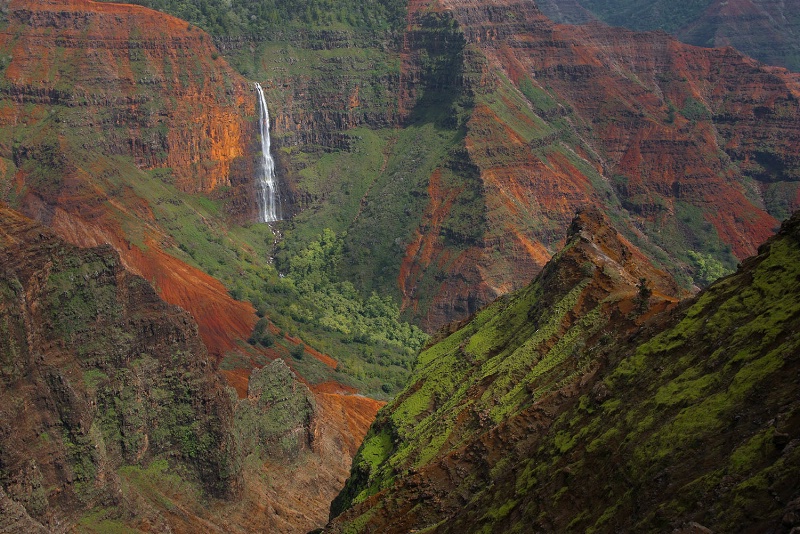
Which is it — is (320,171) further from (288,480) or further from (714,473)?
(714,473)

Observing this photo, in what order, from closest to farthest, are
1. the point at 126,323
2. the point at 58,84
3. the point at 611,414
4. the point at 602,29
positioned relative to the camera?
the point at 611,414 → the point at 126,323 → the point at 58,84 → the point at 602,29

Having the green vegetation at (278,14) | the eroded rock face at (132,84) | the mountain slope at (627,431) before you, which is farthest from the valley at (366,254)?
the green vegetation at (278,14)

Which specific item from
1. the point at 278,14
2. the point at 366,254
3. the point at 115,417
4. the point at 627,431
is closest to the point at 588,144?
the point at 366,254

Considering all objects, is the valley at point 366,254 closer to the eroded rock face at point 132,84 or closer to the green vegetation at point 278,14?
the eroded rock face at point 132,84

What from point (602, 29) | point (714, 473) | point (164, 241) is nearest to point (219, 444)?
point (714, 473)

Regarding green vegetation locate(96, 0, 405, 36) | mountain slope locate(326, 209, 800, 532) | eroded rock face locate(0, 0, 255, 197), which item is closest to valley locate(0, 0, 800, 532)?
mountain slope locate(326, 209, 800, 532)

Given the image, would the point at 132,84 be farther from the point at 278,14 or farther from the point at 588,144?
the point at 588,144
